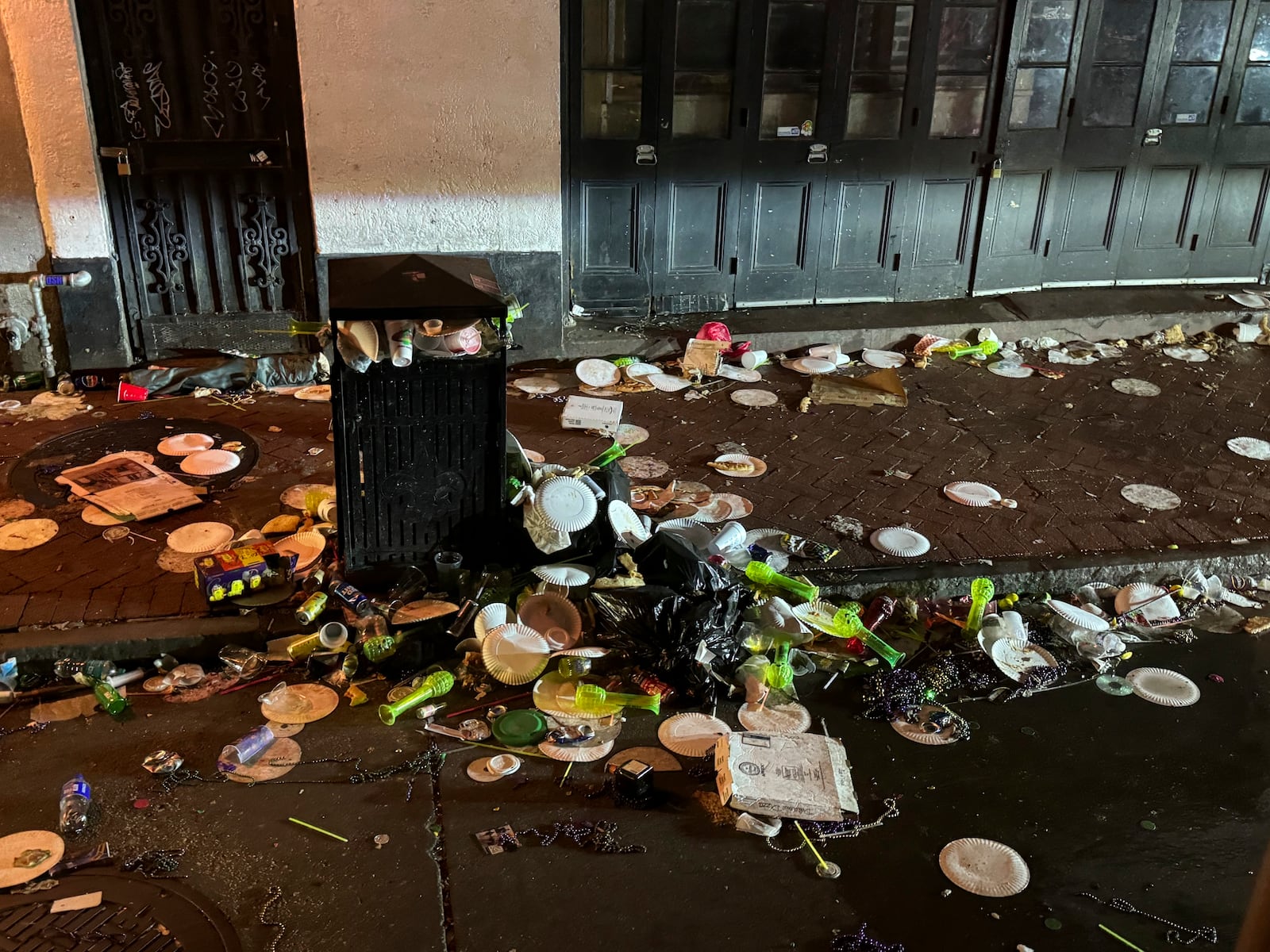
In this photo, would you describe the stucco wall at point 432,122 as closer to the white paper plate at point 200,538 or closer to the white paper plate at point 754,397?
the white paper plate at point 754,397

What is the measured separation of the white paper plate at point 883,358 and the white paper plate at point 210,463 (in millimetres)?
4151

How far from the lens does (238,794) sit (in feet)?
10.9

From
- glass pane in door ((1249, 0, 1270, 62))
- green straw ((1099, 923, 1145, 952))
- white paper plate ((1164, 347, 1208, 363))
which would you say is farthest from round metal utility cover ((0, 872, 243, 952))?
glass pane in door ((1249, 0, 1270, 62))

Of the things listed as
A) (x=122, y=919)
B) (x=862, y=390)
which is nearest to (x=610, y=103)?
(x=862, y=390)

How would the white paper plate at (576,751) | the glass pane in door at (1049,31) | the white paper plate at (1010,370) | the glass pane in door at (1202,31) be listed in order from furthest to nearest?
1. the glass pane in door at (1202,31)
2. the glass pane in door at (1049,31)
3. the white paper plate at (1010,370)
4. the white paper plate at (576,751)

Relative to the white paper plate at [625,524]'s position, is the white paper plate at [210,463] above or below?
below

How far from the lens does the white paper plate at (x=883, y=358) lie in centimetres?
714

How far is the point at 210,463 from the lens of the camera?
5.25 meters

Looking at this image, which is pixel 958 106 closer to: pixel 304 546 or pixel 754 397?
pixel 754 397

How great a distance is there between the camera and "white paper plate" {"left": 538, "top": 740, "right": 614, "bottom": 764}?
353 centimetres

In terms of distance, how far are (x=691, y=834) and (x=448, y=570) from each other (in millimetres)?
1428

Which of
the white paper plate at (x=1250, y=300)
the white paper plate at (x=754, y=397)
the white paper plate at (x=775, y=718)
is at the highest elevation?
the white paper plate at (x=1250, y=300)

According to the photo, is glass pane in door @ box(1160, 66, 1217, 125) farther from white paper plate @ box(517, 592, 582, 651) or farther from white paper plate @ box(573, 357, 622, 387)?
white paper plate @ box(517, 592, 582, 651)

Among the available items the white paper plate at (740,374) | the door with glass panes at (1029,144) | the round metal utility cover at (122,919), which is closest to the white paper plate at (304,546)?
the round metal utility cover at (122,919)
